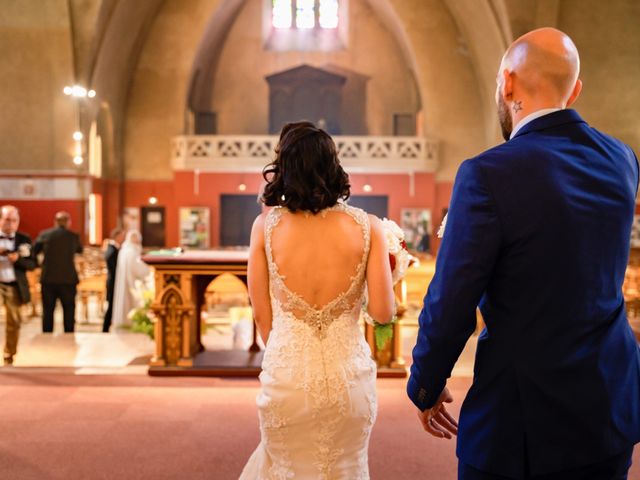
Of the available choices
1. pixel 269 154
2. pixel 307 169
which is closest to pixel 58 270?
pixel 307 169

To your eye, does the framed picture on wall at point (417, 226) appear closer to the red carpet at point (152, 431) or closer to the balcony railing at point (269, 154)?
the balcony railing at point (269, 154)

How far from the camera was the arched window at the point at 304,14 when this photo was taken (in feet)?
76.5

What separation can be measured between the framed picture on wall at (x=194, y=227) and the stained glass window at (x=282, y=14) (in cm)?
651

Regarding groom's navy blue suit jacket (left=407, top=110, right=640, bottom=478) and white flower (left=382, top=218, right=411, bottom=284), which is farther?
white flower (left=382, top=218, right=411, bottom=284)

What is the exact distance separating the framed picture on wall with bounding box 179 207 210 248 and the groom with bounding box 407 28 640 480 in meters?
19.9

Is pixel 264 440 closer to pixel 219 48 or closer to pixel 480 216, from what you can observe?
pixel 480 216

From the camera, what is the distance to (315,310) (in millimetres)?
2846

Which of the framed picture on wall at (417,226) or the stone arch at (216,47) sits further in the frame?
the stone arch at (216,47)

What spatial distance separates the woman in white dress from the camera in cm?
1009

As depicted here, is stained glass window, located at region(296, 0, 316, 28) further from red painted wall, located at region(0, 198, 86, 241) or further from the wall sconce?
red painted wall, located at region(0, 198, 86, 241)

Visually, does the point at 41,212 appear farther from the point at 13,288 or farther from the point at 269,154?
the point at 13,288

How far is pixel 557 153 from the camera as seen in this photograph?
1781mm

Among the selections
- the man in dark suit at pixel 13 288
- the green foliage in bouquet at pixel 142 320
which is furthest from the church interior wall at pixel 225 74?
the man in dark suit at pixel 13 288

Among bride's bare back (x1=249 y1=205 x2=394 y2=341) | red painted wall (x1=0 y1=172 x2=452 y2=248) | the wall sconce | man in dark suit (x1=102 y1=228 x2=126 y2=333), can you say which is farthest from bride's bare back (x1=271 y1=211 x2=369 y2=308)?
red painted wall (x1=0 y1=172 x2=452 y2=248)
